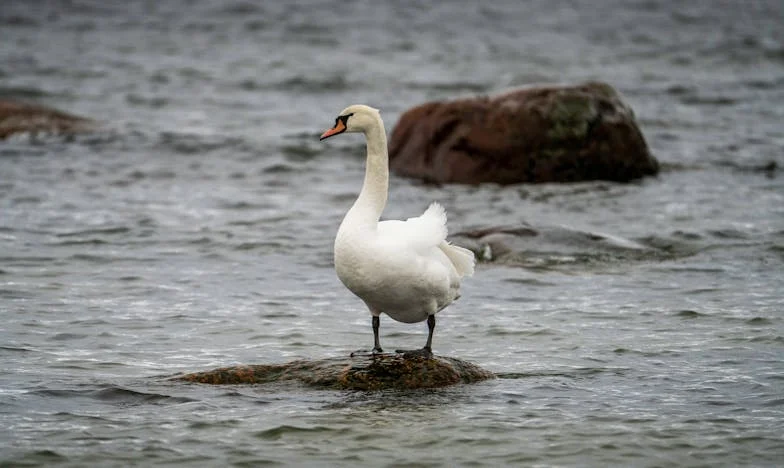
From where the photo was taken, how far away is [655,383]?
8.40 m

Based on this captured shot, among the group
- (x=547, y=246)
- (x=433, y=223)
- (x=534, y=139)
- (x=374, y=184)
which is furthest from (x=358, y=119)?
(x=534, y=139)

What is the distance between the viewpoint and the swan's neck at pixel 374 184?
795cm

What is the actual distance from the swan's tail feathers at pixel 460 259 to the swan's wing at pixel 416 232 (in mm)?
314

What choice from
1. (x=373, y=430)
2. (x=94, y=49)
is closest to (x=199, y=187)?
(x=373, y=430)

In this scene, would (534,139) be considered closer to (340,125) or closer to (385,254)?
(340,125)

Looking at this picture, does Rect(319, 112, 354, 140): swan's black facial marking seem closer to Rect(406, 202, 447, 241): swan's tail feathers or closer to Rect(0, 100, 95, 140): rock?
Rect(406, 202, 447, 241): swan's tail feathers

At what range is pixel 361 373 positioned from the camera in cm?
809

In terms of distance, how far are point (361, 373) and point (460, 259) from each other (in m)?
1.17

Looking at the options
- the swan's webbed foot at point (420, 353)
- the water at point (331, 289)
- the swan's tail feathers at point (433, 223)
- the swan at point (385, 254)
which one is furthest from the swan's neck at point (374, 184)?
the water at point (331, 289)

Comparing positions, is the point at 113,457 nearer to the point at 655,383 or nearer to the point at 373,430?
the point at 373,430

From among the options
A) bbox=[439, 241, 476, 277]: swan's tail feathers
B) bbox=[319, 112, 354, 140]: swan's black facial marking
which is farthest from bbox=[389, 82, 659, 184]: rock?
bbox=[319, 112, 354, 140]: swan's black facial marking

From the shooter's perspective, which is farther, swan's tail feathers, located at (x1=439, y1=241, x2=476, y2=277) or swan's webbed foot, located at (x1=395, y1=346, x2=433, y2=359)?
swan's tail feathers, located at (x1=439, y1=241, x2=476, y2=277)

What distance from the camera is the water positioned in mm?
7266

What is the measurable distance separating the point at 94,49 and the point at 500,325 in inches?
Result: 931
